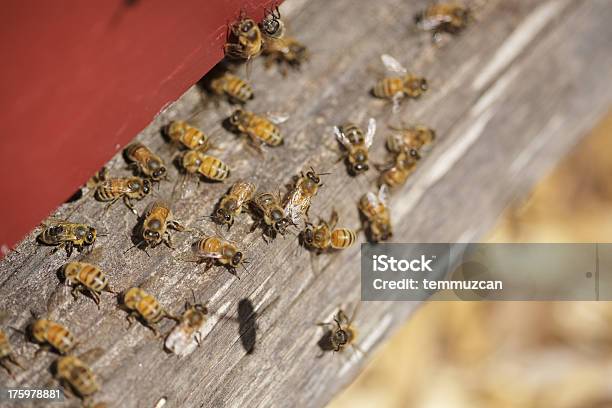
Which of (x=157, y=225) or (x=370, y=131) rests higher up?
(x=370, y=131)

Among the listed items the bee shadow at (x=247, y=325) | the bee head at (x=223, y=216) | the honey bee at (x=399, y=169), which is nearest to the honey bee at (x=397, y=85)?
the honey bee at (x=399, y=169)

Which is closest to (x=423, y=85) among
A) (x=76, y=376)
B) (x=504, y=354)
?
(x=76, y=376)

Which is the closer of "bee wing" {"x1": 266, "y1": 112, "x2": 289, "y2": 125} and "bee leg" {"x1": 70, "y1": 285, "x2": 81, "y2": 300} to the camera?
"bee leg" {"x1": 70, "y1": 285, "x2": 81, "y2": 300}

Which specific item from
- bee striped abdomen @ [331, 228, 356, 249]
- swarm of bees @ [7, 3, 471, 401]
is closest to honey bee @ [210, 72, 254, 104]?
swarm of bees @ [7, 3, 471, 401]

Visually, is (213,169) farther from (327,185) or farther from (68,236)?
(68,236)

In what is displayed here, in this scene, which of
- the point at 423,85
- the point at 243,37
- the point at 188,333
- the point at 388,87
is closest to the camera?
the point at 188,333

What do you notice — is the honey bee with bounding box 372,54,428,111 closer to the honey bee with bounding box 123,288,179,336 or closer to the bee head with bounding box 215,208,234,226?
the bee head with bounding box 215,208,234,226

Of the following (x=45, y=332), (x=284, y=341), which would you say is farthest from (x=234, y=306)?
(x=45, y=332)
